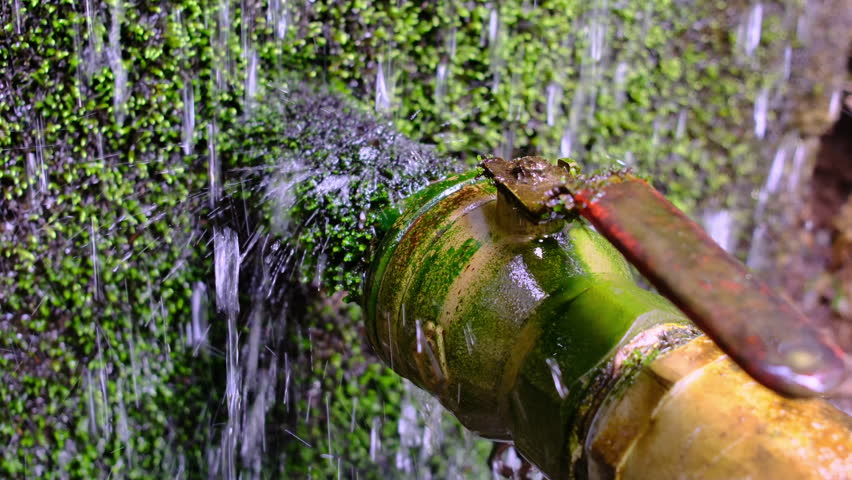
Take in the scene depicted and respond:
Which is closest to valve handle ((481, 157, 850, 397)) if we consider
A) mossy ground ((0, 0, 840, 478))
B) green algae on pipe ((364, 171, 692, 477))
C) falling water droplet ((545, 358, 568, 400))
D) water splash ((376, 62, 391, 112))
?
green algae on pipe ((364, 171, 692, 477))

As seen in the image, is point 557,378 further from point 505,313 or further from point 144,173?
point 144,173

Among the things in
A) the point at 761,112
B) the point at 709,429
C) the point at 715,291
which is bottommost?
the point at 761,112

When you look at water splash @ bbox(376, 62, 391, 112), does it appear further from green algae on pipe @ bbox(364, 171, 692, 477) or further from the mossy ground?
green algae on pipe @ bbox(364, 171, 692, 477)

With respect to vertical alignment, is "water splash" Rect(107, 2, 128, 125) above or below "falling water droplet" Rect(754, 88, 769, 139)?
above

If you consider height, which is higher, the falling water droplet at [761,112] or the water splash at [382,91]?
the water splash at [382,91]

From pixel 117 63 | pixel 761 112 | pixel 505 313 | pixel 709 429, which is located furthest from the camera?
pixel 761 112

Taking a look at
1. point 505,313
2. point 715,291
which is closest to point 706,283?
point 715,291

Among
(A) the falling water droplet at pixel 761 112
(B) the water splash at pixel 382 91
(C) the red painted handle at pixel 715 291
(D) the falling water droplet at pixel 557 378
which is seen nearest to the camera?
(C) the red painted handle at pixel 715 291

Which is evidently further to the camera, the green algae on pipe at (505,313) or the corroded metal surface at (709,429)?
the green algae on pipe at (505,313)

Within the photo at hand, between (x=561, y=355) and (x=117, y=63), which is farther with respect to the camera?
(x=117, y=63)

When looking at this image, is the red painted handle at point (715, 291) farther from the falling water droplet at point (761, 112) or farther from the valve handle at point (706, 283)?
the falling water droplet at point (761, 112)

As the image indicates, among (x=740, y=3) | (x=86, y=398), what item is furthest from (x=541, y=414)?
(x=740, y=3)

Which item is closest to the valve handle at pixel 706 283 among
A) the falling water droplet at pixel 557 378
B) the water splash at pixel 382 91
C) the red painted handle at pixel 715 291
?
the red painted handle at pixel 715 291

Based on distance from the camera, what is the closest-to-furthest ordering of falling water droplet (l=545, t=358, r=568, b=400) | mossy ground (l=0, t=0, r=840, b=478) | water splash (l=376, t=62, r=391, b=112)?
falling water droplet (l=545, t=358, r=568, b=400) < mossy ground (l=0, t=0, r=840, b=478) < water splash (l=376, t=62, r=391, b=112)
